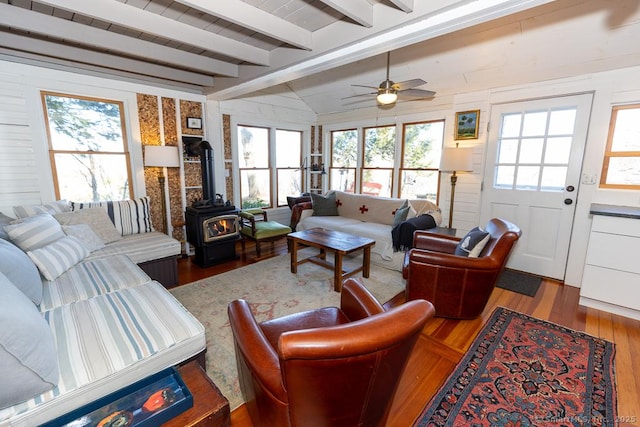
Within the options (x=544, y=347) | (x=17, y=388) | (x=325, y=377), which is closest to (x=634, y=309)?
(x=544, y=347)

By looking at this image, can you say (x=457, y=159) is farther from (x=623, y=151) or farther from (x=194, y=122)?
(x=194, y=122)

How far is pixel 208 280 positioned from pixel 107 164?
1.93m

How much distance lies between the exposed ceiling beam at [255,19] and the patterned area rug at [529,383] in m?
2.69

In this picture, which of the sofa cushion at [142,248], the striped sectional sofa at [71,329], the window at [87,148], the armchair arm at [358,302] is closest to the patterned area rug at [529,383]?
the armchair arm at [358,302]

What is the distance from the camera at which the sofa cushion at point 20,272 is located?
1.47 metres

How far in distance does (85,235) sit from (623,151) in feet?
17.3

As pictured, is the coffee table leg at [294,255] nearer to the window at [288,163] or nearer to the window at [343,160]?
the window at [288,163]

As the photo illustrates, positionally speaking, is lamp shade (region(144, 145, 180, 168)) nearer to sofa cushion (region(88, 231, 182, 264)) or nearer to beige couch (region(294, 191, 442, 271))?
sofa cushion (region(88, 231, 182, 264))

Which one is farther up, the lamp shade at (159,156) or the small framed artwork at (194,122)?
the small framed artwork at (194,122)

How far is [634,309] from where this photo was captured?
7.73 ft

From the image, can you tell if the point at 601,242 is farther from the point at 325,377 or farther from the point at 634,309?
the point at 325,377

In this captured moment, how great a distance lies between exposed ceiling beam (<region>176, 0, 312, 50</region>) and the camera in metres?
1.83

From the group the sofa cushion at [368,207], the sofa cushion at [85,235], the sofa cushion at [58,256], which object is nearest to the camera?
the sofa cushion at [58,256]

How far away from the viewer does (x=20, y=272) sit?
154 cm
